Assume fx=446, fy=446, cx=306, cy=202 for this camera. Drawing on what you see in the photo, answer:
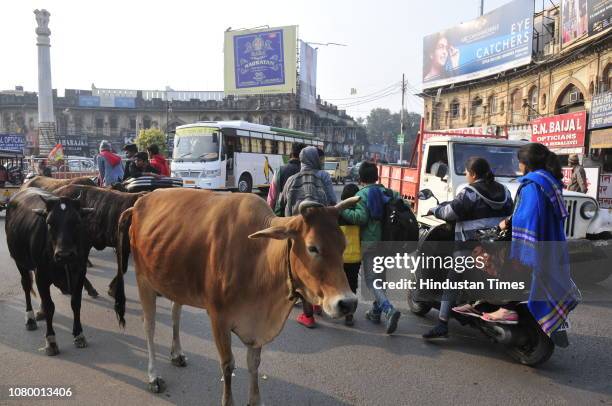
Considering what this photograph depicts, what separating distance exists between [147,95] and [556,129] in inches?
2543

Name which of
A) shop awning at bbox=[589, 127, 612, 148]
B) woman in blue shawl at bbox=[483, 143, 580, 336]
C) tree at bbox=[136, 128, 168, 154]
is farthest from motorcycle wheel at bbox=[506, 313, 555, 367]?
tree at bbox=[136, 128, 168, 154]

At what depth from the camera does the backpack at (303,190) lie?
4.93 metres

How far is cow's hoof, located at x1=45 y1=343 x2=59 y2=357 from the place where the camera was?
414 centimetres

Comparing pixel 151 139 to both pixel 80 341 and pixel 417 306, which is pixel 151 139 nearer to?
pixel 80 341

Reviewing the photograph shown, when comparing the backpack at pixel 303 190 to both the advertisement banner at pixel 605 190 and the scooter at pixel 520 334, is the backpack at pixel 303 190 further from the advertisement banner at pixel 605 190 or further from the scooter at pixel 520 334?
the advertisement banner at pixel 605 190

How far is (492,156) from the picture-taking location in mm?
7355

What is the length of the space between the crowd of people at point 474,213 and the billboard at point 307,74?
3803 cm

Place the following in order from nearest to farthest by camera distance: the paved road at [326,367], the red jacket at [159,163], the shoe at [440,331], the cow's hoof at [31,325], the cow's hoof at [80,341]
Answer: the paved road at [326,367], the cow's hoof at [80,341], the shoe at [440,331], the cow's hoof at [31,325], the red jacket at [159,163]

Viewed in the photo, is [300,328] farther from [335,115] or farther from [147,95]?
[147,95]

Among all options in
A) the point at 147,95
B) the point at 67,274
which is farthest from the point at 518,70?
the point at 147,95

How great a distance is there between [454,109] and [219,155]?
24.9 m

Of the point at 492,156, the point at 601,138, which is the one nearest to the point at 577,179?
the point at 492,156

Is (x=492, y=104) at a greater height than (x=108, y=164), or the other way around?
(x=492, y=104)

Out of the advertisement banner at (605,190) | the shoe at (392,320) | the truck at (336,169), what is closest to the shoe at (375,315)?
the shoe at (392,320)
